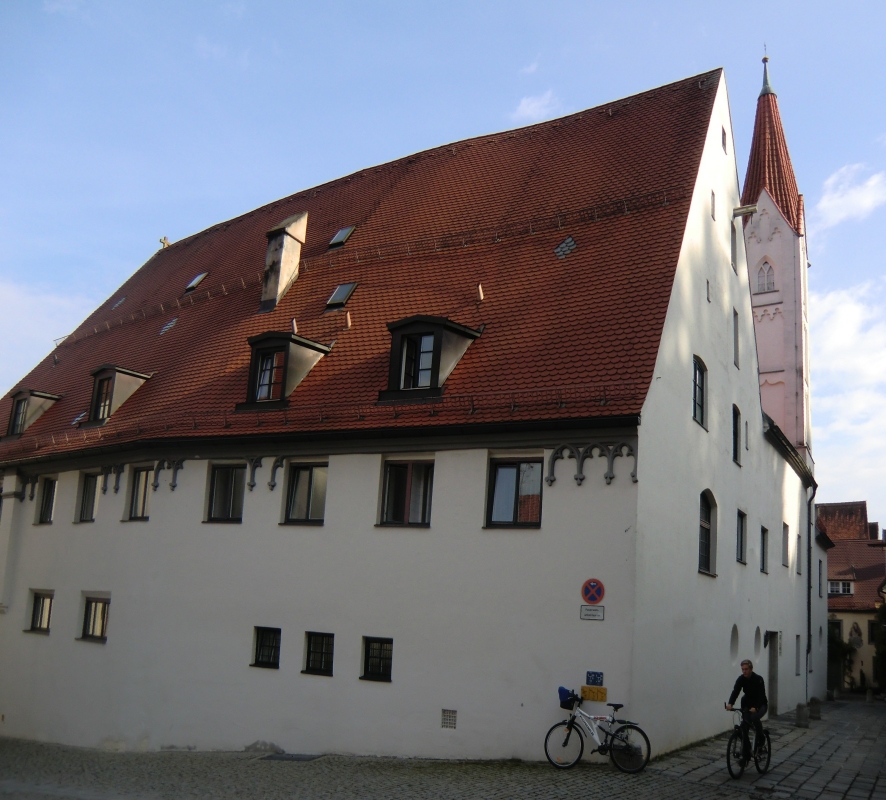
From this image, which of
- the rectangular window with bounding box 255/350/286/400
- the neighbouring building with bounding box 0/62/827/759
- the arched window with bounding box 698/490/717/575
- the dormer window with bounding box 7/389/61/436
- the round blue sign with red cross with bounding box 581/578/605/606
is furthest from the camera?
the dormer window with bounding box 7/389/61/436

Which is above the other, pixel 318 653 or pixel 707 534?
pixel 707 534

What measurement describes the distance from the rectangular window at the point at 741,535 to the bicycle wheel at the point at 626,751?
8586 mm

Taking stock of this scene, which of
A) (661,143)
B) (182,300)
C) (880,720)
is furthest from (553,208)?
(880,720)

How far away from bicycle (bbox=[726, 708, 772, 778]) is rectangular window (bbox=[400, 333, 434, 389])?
730 cm

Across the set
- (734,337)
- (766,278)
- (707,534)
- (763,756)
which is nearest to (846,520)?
(766,278)

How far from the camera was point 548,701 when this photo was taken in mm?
13188

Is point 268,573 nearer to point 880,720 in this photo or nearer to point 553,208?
point 553,208

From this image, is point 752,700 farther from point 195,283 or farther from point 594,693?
point 195,283

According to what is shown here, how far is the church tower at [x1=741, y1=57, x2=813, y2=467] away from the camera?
35.5 meters

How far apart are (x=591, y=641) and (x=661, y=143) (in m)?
10.8

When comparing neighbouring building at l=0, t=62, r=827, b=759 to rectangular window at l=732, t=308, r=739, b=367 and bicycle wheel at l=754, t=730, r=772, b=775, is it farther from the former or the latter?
bicycle wheel at l=754, t=730, r=772, b=775

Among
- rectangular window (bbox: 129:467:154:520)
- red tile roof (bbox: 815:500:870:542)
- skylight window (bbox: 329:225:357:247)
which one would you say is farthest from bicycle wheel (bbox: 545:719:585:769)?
red tile roof (bbox: 815:500:870:542)

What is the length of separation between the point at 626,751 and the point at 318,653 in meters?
5.70

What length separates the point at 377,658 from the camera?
14.9m
